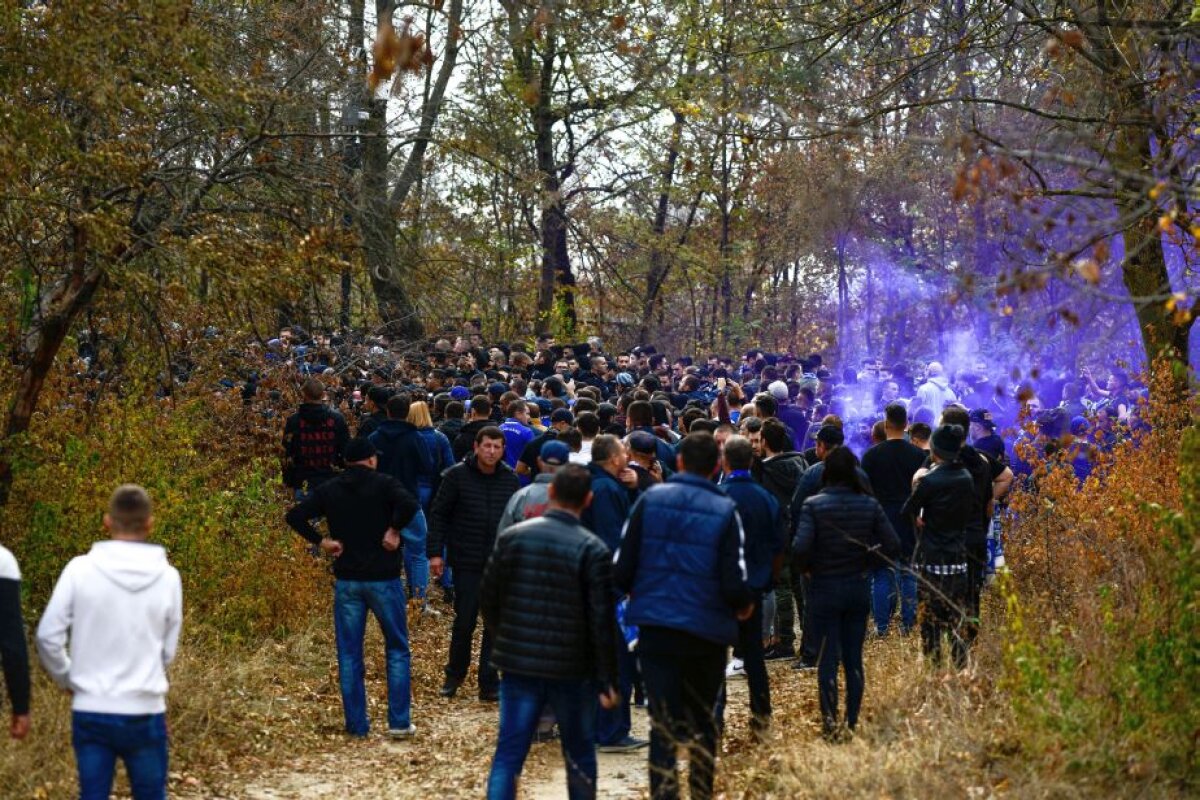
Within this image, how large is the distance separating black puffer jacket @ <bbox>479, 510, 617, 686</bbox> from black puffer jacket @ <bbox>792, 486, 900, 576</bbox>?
2.37 m

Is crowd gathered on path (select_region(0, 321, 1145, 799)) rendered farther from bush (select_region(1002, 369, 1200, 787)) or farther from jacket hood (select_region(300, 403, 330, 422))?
bush (select_region(1002, 369, 1200, 787))

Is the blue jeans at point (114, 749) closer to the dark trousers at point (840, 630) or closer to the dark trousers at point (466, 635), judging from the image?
the dark trousers at point (840, 630)

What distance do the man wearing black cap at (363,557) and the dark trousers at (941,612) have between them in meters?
3.65

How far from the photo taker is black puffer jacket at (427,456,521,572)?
11133mm

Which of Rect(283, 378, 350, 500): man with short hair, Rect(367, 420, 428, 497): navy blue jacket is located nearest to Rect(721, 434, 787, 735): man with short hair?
Rect(367, 420, 428, 497): navy blue jacket

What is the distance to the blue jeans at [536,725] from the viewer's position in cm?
718

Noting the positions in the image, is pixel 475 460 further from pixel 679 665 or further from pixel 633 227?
pixel 633 227

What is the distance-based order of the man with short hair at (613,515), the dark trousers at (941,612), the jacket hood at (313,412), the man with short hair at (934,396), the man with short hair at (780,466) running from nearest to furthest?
the man with short hair at (613,515)
the dark trousers at (941,612)
the man with short hair at (780,466)
the jacket hood at (313,412)
the man with short hair at (934,396)

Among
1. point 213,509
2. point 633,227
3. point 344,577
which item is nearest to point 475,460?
point 344,577

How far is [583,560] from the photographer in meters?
7.13

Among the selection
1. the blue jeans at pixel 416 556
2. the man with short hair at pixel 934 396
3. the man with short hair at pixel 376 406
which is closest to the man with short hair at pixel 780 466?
the blue jeans at pixel 416 556

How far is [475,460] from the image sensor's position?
11195 mm

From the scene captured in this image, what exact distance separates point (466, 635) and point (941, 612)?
360cm

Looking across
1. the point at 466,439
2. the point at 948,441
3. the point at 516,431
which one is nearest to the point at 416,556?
the point at 466,439
